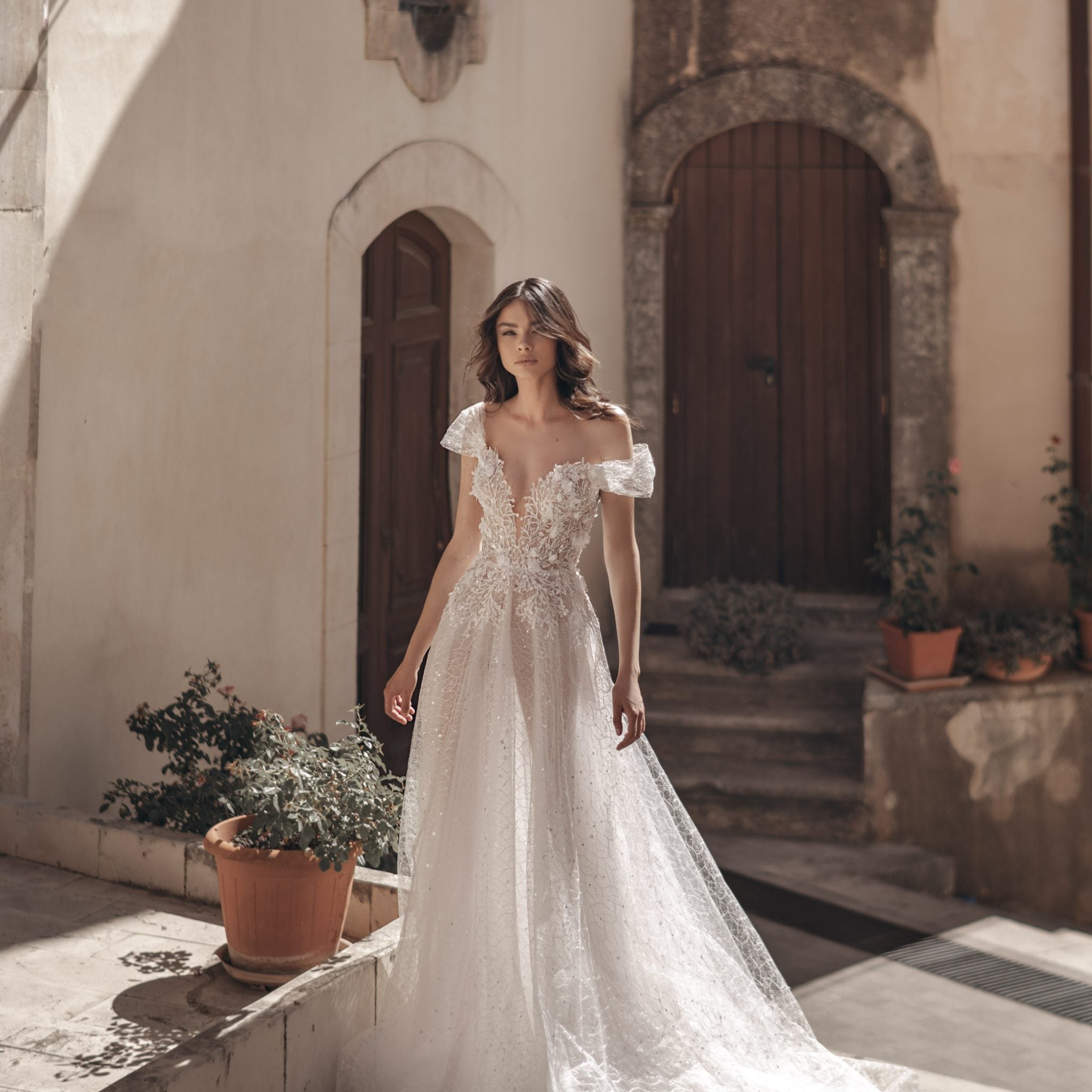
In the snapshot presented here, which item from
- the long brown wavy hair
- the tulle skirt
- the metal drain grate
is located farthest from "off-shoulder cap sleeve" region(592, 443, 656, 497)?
the metal drain grate

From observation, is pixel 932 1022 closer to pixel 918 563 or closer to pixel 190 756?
pixel 190 756

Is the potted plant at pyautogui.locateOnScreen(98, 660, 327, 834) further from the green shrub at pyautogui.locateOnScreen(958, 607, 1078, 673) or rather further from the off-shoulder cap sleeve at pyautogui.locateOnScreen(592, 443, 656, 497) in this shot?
the green shrub at pyautogui.locateOnScreen(958, 607, 1078, 673)

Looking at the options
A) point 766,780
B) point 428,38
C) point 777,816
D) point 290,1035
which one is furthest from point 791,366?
point 290,1035

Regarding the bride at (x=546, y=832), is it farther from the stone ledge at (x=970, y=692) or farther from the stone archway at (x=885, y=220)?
the stone archway at (x=885, y=220)

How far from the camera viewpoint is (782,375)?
852cm

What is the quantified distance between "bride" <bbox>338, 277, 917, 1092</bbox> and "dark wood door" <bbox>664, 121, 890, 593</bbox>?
493 centimetres

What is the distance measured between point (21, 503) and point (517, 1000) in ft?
7.69

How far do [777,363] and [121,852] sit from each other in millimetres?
5319

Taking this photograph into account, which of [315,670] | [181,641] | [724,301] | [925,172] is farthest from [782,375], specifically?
[181,641]

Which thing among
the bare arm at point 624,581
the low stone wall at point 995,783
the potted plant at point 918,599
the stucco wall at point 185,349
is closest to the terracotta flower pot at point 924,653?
the potted plant at point 918,599

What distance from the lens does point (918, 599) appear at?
7.28 metres

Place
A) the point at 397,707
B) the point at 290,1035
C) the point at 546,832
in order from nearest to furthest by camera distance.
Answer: the point at 290,1035 → the point at 546,832 → the point at 397,707

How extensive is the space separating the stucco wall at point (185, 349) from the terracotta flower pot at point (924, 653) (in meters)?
2.93

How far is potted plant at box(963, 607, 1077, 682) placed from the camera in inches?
283
